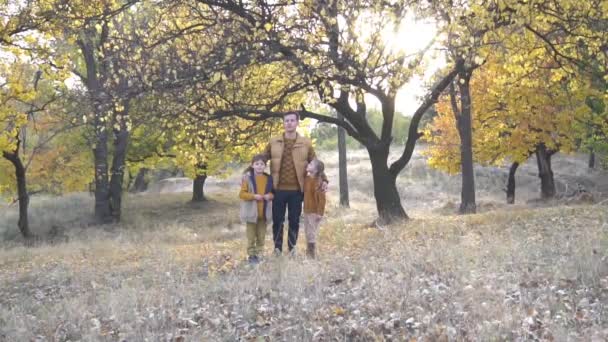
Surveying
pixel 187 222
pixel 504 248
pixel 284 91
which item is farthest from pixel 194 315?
pixel 187 222

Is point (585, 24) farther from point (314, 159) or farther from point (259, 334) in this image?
point (259, 334)

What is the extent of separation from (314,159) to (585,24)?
5474 millimetres

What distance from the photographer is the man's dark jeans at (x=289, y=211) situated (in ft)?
26.9

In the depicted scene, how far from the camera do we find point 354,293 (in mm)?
5691

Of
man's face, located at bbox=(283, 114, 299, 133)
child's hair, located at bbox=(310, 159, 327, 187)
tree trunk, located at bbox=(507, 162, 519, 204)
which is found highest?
man's face, located at bbox=(283, 114, 299, 133)

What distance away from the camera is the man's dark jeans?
8.20m

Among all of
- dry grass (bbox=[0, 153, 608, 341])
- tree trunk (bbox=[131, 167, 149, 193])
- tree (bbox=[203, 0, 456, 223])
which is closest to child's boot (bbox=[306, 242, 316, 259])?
dry grass (bbox=[0, 153, 608, 341])

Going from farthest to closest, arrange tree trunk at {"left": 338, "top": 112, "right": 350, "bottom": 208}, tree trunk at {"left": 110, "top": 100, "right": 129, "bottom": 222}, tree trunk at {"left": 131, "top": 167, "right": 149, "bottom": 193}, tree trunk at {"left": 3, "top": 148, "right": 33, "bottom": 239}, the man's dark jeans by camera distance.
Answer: tree trunk at {"left": 131, "top": 167, "right": 149, "bottom": 193}
tree trunk at {"left": 338, "top": 112, "right": 350, "bottom": 208}
tree trunk at {"left": 110, "top": 100, "right": 129, "bottom": 222}
tree trunk at {"left": 3, "top": 148, "right": 33, "bottom": 239}
the man's dark jeans

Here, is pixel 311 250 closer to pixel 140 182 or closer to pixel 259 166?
pixel 259 166

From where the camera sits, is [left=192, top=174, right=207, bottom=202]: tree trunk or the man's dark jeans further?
[left=192, top=174, right=207, bottom=202]: tree trunk

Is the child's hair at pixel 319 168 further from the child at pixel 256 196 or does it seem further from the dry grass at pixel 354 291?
the dry grass at pixel 354 291

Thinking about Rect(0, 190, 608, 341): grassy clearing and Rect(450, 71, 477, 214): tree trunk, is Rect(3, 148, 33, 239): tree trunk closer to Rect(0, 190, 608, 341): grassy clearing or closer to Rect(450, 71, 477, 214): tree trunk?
Rect(0, 190, 608, 341): grassy clearing

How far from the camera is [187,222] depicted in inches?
925

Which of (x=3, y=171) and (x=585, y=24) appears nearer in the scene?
(x=585, y=24)
